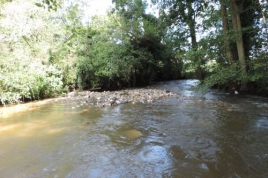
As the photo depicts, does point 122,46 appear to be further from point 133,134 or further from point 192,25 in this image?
point 133,134

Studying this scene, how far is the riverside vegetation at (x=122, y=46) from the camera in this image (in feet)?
28.5

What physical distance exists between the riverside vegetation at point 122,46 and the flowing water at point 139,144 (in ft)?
7.16

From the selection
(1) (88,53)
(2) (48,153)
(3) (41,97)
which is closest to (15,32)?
(3) (41,97)

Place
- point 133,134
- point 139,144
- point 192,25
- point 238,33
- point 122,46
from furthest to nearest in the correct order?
point 122,46, point 192,25, point 238,33, point 133,134, point 139,144

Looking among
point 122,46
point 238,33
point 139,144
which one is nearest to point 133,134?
point 139,144

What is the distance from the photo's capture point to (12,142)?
480 centimetres

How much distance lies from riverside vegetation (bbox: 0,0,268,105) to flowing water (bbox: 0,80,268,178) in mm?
2183

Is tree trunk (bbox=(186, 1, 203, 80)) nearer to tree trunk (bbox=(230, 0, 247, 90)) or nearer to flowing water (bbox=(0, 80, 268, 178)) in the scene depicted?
tree trunk (bbox=(230, 0, 247, 90))

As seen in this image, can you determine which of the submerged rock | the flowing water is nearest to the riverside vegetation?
the flowing water

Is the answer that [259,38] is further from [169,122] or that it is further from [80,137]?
[80,137]

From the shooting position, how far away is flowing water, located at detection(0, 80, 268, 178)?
332cm

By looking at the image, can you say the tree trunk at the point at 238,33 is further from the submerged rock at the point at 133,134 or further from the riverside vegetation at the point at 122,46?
the submerged rock at the point at 133,134

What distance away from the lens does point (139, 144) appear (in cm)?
442

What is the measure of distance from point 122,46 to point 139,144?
35.0ft
